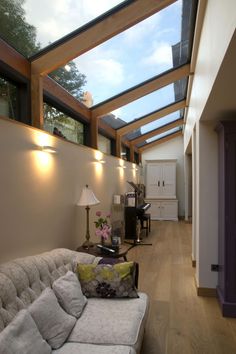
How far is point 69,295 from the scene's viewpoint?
2.30 m

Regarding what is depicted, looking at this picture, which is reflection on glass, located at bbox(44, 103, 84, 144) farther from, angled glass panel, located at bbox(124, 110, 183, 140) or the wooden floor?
angled glass panel, located at bbox(124, 110, 183, 140)

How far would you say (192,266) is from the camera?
16.2 feet

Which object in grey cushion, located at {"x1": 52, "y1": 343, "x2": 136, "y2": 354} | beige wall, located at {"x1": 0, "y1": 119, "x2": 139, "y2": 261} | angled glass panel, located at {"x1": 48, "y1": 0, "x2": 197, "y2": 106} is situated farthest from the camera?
angled glass panel, located at {"x1": 48, "y1": 0, "x2": 197, "y2": 106}

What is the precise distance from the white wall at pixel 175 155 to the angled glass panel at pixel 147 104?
4.25m

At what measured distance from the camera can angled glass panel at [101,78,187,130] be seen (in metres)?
5.99

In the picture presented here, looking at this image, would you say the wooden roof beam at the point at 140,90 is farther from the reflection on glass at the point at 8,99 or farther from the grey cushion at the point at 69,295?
the grey cushion at the point at 69,295

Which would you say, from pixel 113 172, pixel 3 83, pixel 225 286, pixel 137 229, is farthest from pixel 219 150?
pixel 137 229

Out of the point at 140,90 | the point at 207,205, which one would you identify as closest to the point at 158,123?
the point at 140,90

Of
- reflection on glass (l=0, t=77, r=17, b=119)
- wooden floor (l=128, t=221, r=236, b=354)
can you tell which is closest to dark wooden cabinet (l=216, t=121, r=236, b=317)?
wooden floor (l=128, t=221, r=236, b=354)

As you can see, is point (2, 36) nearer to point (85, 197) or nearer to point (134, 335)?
point (85, 197)

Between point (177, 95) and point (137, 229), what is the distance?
10.9ft

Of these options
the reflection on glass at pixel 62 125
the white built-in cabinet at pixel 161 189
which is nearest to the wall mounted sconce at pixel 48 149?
the reflection on glass at pixel 62 125

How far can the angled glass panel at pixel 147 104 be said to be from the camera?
5988mm

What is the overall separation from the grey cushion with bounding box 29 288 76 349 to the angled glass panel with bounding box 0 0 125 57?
7.69ft
